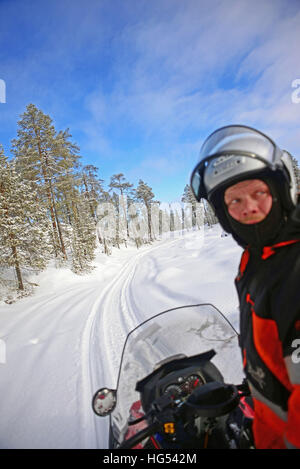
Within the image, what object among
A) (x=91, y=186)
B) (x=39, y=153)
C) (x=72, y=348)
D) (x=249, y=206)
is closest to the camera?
(x=249, y=206)

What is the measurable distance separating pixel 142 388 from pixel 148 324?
0.57 metres

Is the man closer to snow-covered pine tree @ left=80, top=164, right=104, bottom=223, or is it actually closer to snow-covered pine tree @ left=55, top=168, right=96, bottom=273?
snow-covered pine tree @ left=55, top=168, right=96, bottom=273

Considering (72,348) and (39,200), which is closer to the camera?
(72,348)

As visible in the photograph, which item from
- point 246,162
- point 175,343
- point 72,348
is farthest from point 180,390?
point 72,348

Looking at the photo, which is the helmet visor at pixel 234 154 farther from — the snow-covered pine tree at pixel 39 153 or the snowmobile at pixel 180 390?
the snow-covered pine tree at pixel 39 153

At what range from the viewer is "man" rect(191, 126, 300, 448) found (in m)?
1.04

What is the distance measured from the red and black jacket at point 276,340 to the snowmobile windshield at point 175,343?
0.70 meters

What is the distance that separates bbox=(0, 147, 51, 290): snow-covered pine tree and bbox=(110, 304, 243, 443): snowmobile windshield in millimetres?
12109

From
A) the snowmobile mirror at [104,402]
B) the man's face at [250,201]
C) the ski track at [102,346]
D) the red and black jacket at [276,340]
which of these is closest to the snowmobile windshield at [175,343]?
the snowmobile mirror at [104,402]

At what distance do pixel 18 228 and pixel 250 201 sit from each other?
13.2 metres

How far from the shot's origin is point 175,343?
2.12 meters

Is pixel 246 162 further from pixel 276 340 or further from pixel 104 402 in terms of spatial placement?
pixel 104 402

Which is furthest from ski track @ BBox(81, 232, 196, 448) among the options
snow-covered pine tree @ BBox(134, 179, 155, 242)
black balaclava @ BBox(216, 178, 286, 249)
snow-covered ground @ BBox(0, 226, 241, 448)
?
snow-covered pine tree @ BBox(134, 179, 155, 242)

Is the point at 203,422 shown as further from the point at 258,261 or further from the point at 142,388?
the point at 258,261
